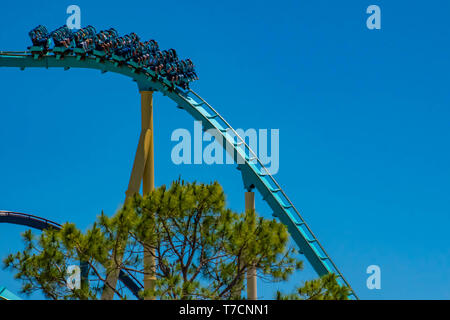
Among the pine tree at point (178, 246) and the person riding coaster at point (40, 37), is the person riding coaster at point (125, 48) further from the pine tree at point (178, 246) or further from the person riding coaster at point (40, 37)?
the pine tree at point (178, 246)

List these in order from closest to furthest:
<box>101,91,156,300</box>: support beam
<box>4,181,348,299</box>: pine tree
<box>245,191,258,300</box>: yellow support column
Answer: <box>4,181,348,299</box>: pine tree → <box>101,91,156,300</box>: support beam → <box>245,191,258,300</box>: yellow support column

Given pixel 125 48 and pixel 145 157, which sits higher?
pixel 125 48

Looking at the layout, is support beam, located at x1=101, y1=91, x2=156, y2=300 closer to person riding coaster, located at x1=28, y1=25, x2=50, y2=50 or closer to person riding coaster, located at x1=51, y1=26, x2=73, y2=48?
person riding coaster, located at x1=51, y1=26, x2=73, y2=48

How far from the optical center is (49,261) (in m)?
12.5

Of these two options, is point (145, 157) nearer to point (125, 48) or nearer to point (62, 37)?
point (125, 48)

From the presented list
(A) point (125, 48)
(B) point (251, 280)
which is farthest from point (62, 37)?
(B) point (251, 280)

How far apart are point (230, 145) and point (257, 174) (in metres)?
0.89

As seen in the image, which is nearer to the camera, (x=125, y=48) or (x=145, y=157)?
(x=145, y=157)

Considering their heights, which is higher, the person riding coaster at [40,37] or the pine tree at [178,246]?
the person riding coaster at [40,37]

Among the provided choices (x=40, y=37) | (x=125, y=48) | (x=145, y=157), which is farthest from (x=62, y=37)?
(x=145, y=157)

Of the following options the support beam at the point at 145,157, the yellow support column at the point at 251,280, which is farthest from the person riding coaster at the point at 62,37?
the yellow support column at the point at 251,280

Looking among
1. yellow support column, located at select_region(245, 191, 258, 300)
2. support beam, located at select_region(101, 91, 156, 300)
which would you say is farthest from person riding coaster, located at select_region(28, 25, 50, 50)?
yellow support column, located at select_region(245, 191, 258, 300)
